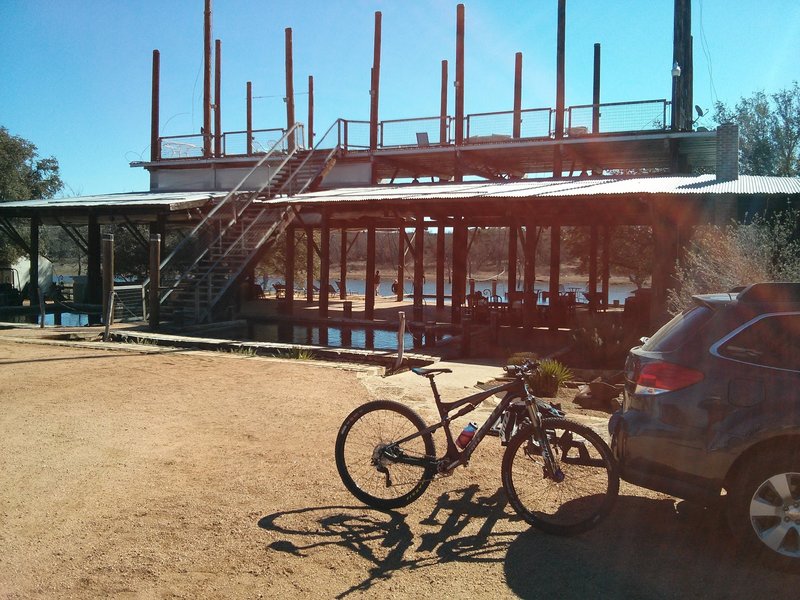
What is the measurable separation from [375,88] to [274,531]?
980 inches

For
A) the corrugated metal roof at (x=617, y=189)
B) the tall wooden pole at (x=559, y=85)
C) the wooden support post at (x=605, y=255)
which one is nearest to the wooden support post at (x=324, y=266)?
the corrugated metal roof at (x=617, y=189)

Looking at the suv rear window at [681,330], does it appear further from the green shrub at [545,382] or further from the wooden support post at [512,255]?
the wooden support post at [512,255]

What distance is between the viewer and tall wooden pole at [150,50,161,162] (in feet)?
100

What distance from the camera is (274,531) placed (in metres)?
4.39

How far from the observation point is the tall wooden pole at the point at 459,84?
2478cm

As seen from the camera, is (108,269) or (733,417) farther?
(108,269)

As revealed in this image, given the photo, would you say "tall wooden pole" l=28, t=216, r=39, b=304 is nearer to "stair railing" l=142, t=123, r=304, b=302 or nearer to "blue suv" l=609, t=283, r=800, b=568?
"stair railing" l=142, t=123, r=304, b=302

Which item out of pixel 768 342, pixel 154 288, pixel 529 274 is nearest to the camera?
pixel 768 342

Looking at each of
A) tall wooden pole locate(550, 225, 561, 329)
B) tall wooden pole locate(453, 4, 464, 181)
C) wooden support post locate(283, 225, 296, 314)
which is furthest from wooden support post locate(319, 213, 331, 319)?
tall wooden pole locate(453, 4, 464, 181)

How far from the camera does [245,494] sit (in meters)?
5.04

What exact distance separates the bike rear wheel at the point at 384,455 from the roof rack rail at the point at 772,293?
222cm

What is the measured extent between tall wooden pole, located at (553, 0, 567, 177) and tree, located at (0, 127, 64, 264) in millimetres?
23599

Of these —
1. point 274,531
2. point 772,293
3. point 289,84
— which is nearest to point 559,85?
point 289,84

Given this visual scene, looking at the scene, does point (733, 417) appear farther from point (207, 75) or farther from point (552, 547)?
point (207, 75)
